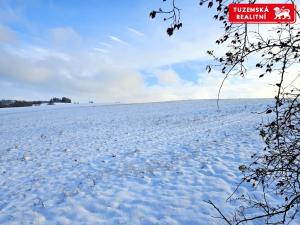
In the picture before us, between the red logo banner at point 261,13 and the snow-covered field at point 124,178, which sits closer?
the red logo banner at point 261,13

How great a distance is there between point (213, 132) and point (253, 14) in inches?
→ 501

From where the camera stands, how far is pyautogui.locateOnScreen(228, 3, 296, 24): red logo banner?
3.05 meters

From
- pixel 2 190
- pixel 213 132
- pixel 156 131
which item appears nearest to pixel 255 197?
pixel 2 190

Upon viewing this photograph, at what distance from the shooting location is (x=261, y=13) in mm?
3389

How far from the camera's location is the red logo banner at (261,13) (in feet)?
10.0

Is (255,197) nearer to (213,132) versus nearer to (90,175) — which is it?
(90,175)

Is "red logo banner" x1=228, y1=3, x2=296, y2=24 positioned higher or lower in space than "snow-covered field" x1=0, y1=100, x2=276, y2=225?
higher

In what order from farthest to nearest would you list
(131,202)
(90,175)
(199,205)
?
(90,175), (131,202), (199,205)

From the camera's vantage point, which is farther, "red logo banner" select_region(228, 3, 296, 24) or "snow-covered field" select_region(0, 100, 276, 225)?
"snow-covered field" select_region(0, 100, 276, 225)

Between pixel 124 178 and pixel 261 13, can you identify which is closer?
pixel 261 13

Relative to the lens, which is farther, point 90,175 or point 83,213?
point 90,175

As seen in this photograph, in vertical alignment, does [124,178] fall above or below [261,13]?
below

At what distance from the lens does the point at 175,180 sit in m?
8.27

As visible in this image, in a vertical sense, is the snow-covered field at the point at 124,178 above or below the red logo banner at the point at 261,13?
below
